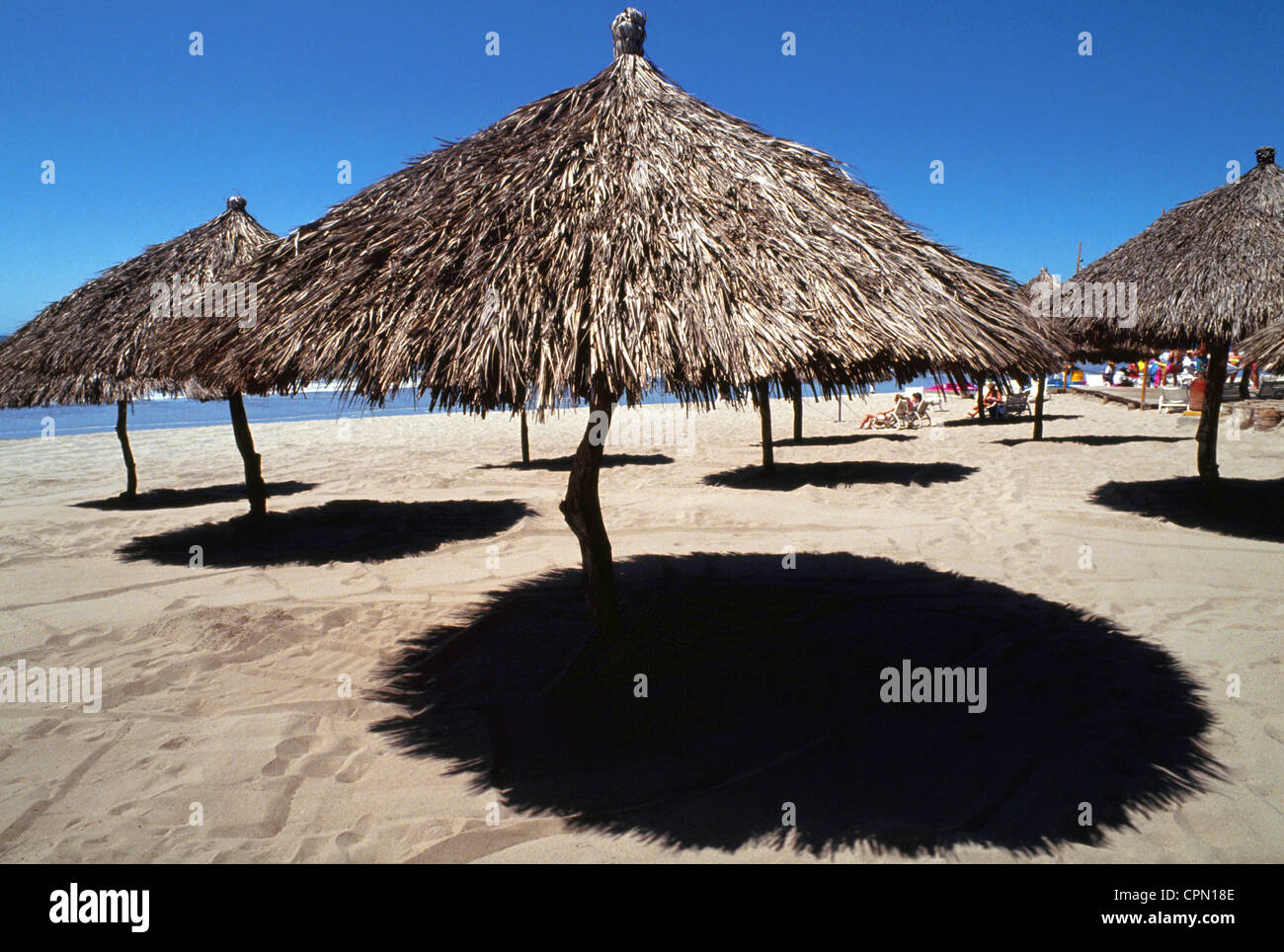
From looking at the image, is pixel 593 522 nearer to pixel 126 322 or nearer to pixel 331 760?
pixel 331 760

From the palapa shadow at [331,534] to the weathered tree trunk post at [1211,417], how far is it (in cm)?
802

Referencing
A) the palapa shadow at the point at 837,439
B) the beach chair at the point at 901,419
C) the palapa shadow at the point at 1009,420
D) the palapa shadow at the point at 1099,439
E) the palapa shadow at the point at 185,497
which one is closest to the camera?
the palapa shadow at the point at 185,497

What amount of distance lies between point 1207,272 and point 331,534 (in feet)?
33.0

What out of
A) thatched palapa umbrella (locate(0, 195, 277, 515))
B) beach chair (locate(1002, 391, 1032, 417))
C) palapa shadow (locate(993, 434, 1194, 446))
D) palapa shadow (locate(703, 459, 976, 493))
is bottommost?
palapa shadow (locate(703, 459, 976, 493))

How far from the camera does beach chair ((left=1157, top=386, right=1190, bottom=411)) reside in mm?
18484

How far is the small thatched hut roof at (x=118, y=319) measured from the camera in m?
7.02

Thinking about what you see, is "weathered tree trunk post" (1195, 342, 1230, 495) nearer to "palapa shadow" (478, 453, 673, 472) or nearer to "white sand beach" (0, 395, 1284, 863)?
"white sand beach" (0, 395, 1284, 863)

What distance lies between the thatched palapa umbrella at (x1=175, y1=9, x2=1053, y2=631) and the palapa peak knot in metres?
0.01

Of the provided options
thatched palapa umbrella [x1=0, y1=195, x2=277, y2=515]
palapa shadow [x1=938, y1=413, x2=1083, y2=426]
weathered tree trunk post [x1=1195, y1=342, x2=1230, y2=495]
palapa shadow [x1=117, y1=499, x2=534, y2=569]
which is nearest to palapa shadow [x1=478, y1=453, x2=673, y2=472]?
palapa shadow [x1=117, y1=499, x2=534, y2=569]

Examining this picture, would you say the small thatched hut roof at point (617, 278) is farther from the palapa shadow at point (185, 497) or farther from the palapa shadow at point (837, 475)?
the palapa shadow at point (185, 497)

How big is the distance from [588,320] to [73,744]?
3.38m

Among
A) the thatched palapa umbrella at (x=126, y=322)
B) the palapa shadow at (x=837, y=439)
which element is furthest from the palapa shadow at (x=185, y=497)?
the palapa shadow at (x=837, y=439)
